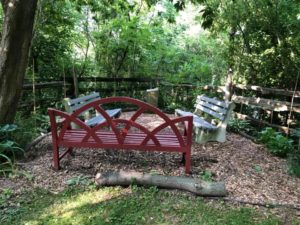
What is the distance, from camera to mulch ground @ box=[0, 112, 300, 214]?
3.60 metres

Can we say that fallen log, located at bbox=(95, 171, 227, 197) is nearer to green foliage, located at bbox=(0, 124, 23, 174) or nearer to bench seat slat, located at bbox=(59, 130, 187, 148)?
bench seat slat, located at bbox=(59, 130, 187, 148)

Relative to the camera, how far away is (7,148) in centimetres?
414

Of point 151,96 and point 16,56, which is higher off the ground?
point 16,56

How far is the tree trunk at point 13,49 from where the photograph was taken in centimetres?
415

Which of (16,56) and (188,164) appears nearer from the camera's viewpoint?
(188,164)

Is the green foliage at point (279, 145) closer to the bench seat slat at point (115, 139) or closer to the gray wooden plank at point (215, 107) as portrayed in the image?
the gray wooden plank at point (215, 107)

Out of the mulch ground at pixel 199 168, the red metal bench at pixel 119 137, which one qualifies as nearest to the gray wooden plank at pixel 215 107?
the mulch ground at pixel 199 168

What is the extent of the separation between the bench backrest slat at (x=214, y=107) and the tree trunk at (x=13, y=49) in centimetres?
326

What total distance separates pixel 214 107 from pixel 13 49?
346cm

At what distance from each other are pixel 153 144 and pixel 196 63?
729cm

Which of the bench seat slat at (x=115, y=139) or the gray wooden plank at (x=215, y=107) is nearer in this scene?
the bench seat slat at (x=115, y=139)

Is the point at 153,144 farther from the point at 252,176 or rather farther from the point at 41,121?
the point at 41,121

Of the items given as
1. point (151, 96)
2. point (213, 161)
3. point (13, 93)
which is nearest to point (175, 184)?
point (213, 161)

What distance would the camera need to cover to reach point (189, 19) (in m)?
19.0
